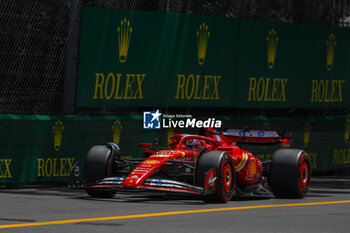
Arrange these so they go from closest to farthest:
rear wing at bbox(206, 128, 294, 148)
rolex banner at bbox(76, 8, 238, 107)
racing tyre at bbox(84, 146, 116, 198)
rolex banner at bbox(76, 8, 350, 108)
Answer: racing tyre at bbox(84, 146, 116, 198)
rear wing at bbox(206, 128, 294, 148)
rolex banner at bbox(76, 8, 238, 107)
rolex banner at bbox(76, 8, 350, 108)

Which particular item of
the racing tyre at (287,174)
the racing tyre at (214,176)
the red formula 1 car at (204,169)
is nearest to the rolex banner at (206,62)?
the red formula 1 car at (204,169)

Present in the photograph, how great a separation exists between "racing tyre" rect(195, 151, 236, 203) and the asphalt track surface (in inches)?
6.9

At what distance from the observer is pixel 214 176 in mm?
11789

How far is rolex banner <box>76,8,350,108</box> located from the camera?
15414 mm

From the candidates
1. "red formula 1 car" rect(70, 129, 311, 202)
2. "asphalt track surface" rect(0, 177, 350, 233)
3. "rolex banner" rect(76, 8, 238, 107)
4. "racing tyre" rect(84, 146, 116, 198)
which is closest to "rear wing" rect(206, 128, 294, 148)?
"red formula 1 car" rect(70, 129, 311, 202)

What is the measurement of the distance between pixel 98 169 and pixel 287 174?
2.86 m

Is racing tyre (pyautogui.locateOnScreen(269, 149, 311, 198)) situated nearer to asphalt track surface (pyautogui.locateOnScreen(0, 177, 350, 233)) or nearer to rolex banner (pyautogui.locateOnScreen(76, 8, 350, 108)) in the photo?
asphalt track surface (pyautogui.locateOnScreen(0, 177, 350, 233))

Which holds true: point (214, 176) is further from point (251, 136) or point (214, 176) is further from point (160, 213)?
point (251, 136)

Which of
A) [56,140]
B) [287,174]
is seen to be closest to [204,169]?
[287,174]

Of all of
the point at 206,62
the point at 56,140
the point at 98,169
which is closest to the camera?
the point at 98,169

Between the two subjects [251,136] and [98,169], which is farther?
[251,136]

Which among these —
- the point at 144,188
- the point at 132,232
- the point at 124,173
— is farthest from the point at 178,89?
the point at 132,232

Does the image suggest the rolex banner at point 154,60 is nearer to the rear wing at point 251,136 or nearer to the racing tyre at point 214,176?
the rear wing at point 251,136

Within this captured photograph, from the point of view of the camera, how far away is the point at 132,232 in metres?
8.55
